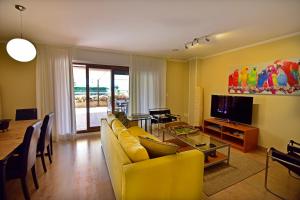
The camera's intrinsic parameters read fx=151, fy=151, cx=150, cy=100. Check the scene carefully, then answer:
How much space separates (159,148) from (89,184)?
50.5 inches

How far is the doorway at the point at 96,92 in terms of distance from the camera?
427 centimetres

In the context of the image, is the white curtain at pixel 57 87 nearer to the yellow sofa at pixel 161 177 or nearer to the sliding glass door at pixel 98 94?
the sliding glass door at pixel 98 94

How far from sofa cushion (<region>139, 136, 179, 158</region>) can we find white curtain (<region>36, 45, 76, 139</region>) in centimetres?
302

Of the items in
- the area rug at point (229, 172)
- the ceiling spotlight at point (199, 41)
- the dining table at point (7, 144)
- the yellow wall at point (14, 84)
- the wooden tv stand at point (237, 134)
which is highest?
the ceiling spotlight at point (199, 41)

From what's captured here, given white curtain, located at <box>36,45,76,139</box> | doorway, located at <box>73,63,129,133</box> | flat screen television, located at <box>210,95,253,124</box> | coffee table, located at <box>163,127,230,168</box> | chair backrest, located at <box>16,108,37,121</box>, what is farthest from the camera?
doorway, located at <box>73,63,129,133</box>

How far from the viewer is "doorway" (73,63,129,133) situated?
427 centimetres

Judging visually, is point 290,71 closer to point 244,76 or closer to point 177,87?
point 244,76

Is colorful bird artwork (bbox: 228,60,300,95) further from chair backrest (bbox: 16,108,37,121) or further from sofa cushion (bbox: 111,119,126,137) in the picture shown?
chair backrest (bbox: 16,108,37,121)

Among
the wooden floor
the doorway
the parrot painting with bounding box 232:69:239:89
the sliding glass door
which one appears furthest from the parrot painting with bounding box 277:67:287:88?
the sliding glass door

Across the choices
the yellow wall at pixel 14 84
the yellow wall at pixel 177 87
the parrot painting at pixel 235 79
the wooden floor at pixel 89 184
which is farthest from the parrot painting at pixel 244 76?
the yellow wall at pixel 14 84

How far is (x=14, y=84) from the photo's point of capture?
349cm

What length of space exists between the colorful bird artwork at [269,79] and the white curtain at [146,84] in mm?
2038

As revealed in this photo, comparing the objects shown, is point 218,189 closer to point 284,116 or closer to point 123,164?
point 123,164

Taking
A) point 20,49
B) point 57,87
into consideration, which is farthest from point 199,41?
point 57,87
